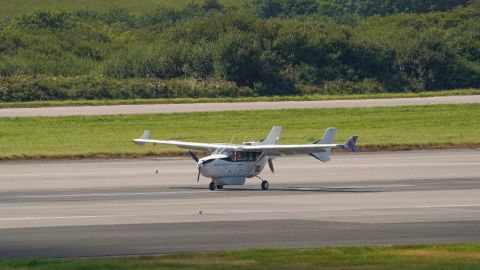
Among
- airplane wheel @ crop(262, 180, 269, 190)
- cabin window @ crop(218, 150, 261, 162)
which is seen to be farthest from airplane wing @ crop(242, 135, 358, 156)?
airplane wheel @ crop(262, 180, 269, 190)

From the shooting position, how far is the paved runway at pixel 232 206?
25.0 m

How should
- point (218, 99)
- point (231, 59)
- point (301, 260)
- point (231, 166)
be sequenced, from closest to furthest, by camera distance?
1. point (301, 260)
2. point (231, 166)
3. point (218, 99)
4. point (231, 59)

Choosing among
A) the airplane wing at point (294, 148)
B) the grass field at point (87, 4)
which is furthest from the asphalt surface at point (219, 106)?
the grass field at point (87, 4)

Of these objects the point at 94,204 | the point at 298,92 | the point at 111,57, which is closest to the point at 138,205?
the point at 94,204

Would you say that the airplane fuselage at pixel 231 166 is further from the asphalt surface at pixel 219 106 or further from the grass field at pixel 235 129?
the asphalt surface at pixel 219 106

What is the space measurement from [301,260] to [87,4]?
113 meters

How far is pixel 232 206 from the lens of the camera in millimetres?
32031

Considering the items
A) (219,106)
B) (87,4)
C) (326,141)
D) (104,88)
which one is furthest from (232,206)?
(87,4)

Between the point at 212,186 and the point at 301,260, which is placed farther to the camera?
the point at 212,186

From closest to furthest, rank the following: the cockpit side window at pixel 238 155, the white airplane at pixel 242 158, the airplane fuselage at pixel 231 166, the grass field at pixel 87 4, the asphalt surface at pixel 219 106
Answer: the airplane fuselage at pixel 231 166 < the white airplane at pixel 242 158 < the cockpit side window at pixel 238 155 < the asphalt surface at pixel 219 106 < the grass field at pixel 87 4

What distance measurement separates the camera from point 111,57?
280 feet

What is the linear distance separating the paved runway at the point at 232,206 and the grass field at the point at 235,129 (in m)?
3.89

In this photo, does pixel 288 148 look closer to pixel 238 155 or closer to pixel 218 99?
pixel 238 155

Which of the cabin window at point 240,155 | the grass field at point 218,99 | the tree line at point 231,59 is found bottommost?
the grass field at point 218,99
